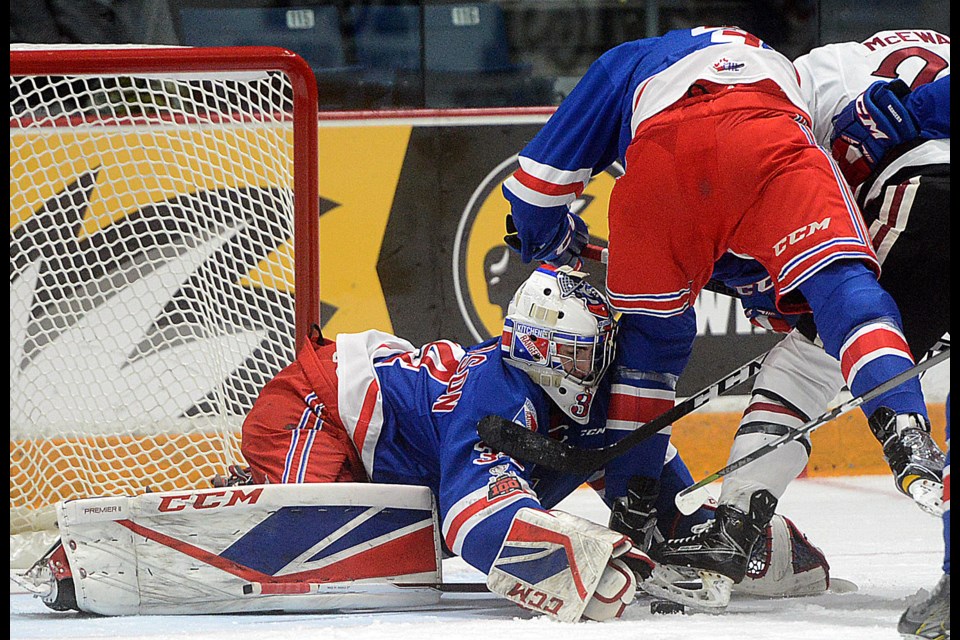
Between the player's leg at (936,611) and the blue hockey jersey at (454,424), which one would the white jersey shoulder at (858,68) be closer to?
the blue hockey jersey at (454,424)

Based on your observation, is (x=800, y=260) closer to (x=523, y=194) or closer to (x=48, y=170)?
(x=523, y=194)

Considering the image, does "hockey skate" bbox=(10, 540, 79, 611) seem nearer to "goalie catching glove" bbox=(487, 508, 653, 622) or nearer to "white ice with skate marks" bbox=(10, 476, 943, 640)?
"white ice with skate marks" bbox=(10, 476, 943, 640)

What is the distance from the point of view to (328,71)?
3430mm

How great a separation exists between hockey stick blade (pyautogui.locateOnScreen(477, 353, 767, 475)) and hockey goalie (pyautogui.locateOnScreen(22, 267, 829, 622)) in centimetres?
2

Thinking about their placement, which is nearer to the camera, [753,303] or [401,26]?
[753,303]

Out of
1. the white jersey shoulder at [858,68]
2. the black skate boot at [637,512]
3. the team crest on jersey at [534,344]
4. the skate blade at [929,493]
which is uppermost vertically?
the white jersey shoulder at [858,68]

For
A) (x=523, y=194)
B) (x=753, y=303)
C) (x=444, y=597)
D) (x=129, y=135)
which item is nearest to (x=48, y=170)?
(x=129, y=135)

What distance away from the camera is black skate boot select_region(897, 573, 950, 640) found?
141 centimetres

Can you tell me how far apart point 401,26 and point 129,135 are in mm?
1031

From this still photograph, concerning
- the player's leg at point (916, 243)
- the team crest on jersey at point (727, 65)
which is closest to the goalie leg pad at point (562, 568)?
the player's leg at point (916, 243)

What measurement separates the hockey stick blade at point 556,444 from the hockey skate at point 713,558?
0.54 ft

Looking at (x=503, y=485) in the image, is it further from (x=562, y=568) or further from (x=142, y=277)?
(x=142, y=277)

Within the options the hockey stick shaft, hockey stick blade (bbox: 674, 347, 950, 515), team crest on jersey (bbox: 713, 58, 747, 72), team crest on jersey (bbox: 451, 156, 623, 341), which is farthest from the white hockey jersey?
team crest on jersey (bbox: 451, 156, 623, 341)

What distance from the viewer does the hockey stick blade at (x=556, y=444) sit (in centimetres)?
194
